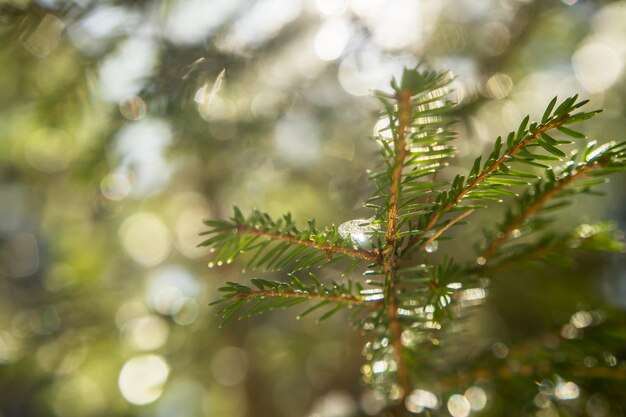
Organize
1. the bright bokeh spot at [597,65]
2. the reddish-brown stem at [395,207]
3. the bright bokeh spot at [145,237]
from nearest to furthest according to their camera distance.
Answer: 1. the reddish-brown stem at [395,207]
2. the bright bokeh spot at [597,65]
3. the bright bokeh spot at [145,237]

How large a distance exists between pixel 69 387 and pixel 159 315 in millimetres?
349

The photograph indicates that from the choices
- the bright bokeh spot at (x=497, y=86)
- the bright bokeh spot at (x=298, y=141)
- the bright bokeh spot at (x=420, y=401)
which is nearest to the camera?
the bright bokeh spot at (x=420, y=401)

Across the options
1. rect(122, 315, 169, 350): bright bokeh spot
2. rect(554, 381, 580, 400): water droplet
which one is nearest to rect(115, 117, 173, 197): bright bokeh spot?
rect(122, 315, 169, 350): bright bokeh spot

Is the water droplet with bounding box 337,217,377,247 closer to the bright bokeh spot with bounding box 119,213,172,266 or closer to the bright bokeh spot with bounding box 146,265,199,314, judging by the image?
the bright bokeh spot with bounding box 146,265,199,314

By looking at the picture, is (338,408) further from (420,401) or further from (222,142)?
(222,142)

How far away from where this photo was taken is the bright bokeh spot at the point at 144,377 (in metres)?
0.81

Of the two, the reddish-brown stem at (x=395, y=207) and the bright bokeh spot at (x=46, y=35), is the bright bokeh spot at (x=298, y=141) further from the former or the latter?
the reddish-brown stem at (x=395, y=207)

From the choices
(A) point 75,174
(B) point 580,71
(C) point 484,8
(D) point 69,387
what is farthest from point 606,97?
(D) point 69,387

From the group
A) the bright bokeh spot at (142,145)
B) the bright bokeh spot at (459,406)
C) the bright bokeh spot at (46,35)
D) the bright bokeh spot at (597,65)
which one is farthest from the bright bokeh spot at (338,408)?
the bright bokeh spot at (597,65)

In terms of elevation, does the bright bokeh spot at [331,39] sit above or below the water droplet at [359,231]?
above

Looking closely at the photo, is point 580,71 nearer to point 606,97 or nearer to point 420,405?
point 606,97

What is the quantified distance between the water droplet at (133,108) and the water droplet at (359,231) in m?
0.28

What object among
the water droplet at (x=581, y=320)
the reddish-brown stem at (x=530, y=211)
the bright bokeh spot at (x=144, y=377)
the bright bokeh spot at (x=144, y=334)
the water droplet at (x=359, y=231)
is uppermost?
the water droplet at (x=359, y=231)

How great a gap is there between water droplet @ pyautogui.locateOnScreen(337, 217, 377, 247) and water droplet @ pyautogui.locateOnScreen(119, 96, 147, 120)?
0.28 meters
